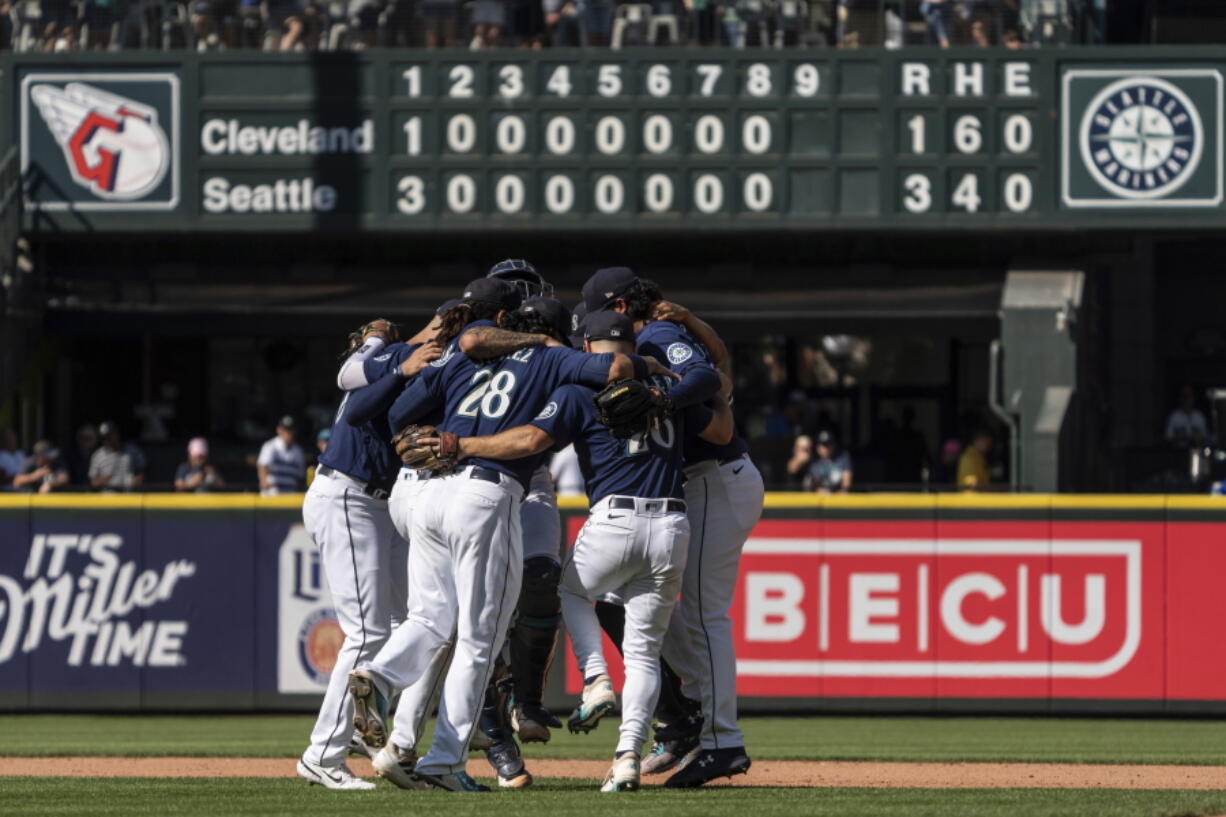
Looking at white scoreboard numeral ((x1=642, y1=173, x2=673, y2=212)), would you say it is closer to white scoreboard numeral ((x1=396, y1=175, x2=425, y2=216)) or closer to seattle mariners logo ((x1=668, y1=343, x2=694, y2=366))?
white scoreboard numeral ((x1=396, y1=175, x2=425, y2=216))

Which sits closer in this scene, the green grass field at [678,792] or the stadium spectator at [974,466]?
the green grass field at [678,792]

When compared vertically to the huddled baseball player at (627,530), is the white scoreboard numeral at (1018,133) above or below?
above

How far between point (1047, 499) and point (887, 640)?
50.5 inches

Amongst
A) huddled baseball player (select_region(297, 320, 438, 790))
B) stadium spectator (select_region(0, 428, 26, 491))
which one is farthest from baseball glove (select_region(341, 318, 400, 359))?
stadium spectator (select_region(0, 428, 26, 491))

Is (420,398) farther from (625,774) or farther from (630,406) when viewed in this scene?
(625,774)

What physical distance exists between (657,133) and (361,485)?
428 inches

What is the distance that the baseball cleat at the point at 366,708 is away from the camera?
7.32m

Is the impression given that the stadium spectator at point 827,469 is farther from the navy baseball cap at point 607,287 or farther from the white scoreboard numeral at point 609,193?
the navy baseball cap at point 607,287

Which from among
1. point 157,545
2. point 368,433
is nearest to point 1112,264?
A: point 157,545

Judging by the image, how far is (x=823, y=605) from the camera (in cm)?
1277

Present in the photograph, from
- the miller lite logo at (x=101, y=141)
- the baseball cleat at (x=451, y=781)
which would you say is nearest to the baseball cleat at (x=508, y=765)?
the baseball cleat at (x=451, y=781)

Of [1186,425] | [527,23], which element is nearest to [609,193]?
[527,23]

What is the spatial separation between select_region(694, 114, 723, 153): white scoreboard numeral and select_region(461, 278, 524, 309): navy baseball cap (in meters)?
10.8

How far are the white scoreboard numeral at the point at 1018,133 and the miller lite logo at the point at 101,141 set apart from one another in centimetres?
731
